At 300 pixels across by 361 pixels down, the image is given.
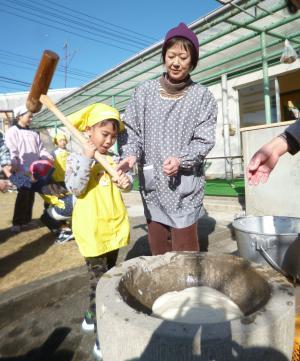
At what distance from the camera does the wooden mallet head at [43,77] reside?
6.87 feet

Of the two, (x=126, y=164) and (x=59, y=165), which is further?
(x=59, y=165)

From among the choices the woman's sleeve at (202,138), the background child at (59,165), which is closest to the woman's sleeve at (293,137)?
the woman's sleeve at (202,138)

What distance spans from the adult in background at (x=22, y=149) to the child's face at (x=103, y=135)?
2.58 m

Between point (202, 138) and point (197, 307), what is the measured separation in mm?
1144

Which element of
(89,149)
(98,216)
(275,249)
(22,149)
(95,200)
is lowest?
(275,249)

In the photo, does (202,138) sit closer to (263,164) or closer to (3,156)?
(263,164)

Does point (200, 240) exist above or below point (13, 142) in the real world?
below

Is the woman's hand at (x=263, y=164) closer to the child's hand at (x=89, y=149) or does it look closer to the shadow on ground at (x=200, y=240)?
the child's hand at (x=89, y=149)

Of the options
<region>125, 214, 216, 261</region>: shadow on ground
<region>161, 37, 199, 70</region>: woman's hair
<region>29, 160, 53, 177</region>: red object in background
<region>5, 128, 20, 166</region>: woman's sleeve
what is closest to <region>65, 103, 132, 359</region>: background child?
<region>161, 37, 199, 70</region>: woman's hair

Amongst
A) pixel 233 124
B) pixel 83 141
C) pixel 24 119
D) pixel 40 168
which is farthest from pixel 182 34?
pixel 233 124

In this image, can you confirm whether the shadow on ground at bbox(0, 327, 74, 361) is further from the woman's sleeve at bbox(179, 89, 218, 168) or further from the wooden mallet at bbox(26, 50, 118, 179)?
the woman's sleeve at bbox(179, 89, 218, 168)

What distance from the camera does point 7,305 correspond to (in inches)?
98.0

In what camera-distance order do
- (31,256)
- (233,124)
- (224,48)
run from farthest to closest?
(233,124)
(224,48)
(31,256)

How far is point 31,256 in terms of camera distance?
146 inches
